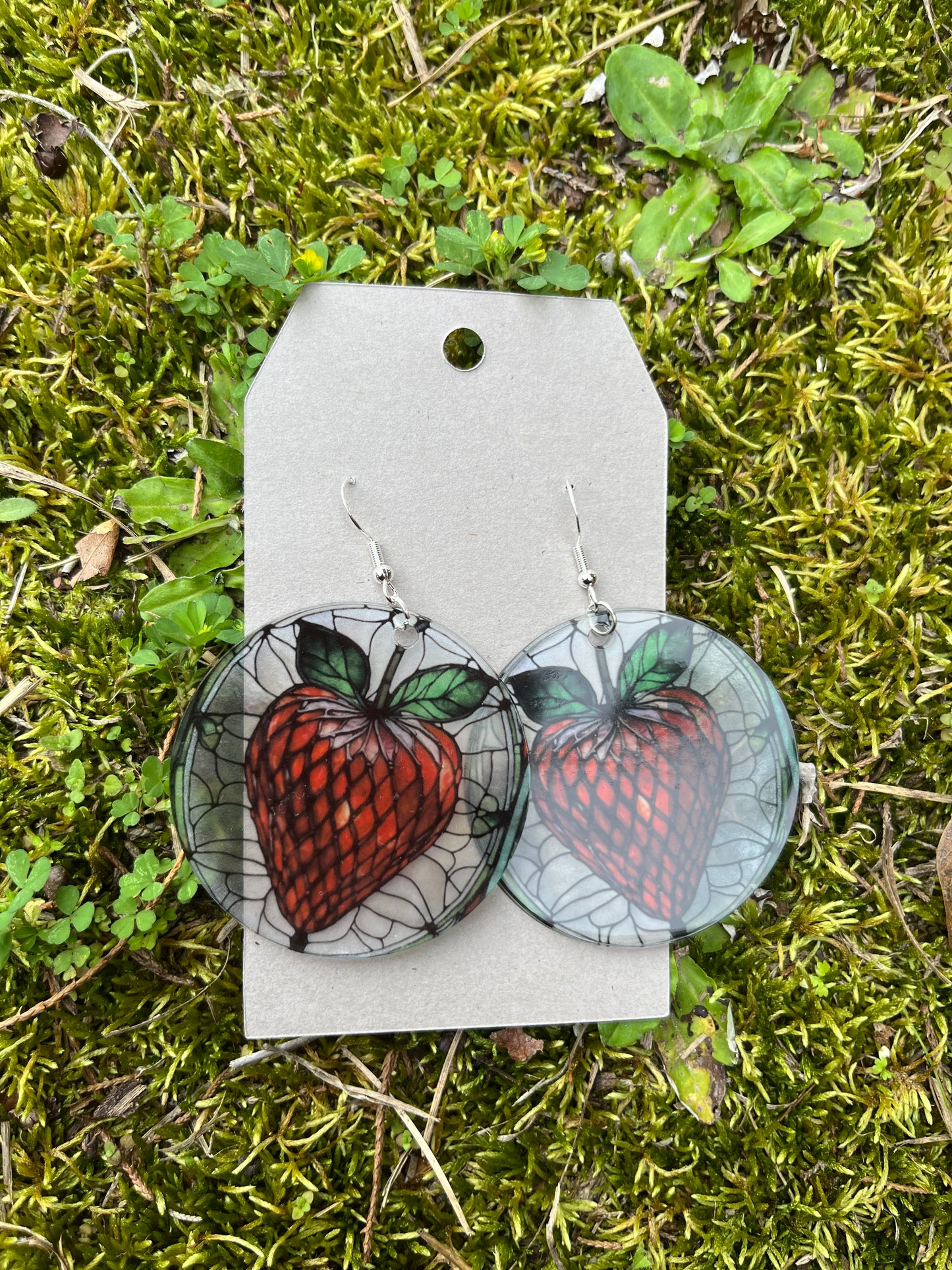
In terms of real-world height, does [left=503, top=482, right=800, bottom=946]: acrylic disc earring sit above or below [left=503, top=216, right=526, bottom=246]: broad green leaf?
below

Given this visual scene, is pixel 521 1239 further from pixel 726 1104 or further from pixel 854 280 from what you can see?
pixel 854 280

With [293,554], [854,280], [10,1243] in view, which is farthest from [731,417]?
[10,1243]

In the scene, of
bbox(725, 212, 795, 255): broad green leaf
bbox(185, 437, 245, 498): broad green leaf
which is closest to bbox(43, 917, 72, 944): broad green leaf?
bbox(185, 437, 245, 498): broad green leaf

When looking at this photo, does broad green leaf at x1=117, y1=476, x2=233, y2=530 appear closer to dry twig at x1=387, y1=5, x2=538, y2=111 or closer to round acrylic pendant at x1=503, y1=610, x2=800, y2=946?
round acrylic pendant at x1=503, y1=610, x2=800, y2=946

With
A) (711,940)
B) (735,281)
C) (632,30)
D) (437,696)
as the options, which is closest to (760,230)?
(735,281)

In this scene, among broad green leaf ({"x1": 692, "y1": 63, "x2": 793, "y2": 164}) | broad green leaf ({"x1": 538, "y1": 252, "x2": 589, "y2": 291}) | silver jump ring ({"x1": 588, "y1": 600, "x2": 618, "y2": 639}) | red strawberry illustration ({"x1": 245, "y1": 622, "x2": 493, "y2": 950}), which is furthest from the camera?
broad green leaf ({"x1": 692, "y1": 63, "x2": 793, "y2": 164})

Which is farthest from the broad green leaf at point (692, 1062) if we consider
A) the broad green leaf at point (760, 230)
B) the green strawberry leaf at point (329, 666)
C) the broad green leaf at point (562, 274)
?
the broad green leaf at point (760, 230)
